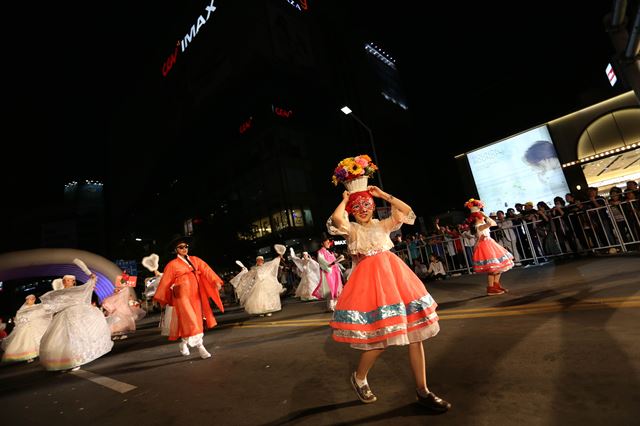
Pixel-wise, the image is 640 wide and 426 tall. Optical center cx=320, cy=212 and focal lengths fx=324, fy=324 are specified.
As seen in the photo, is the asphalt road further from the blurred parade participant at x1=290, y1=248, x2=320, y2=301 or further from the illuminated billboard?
the illuminated billboard

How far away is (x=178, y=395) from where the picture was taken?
388 centimetres

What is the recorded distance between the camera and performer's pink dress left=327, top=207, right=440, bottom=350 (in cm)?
264

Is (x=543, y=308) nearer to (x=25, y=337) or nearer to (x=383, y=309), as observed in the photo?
(x=383, y=309)

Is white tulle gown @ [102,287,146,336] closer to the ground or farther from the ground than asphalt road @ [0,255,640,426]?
farther from the ground

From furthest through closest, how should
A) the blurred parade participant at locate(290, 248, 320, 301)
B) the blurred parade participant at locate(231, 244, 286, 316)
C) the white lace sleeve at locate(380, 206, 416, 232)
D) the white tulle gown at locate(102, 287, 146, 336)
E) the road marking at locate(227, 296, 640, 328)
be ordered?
the blurred parade participant at locate(290, 248, 320, 301)
the white tulle gown at locate(102, 287, 146, 336)
the blurred parade participant at locate(231, 244, 286, 316)
the road marking at locate(227, 296, 640, 328)
the white lace sleeve at locate(380, 206, 416, 232)

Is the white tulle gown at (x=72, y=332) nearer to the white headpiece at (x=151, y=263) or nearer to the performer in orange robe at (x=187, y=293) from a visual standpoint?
the white headpiece at (x=151, y=263)

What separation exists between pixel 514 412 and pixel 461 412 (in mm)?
352

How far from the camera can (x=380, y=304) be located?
8.93 ft

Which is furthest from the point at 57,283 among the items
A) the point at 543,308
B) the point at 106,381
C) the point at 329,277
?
the point at 543,308

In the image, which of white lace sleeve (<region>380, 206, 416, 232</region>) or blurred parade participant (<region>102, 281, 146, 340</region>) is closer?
white lace sleeve (<region>380, 206, 416, 232</region>)

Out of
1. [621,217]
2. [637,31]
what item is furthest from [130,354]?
[621,217]

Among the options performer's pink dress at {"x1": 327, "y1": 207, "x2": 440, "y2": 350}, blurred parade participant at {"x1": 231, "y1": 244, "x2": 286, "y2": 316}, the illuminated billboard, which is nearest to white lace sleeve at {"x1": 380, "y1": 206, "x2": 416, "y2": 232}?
performer's pink dress at {"x1": 327, "y1": 207, "x2": 440, "y2": 350}

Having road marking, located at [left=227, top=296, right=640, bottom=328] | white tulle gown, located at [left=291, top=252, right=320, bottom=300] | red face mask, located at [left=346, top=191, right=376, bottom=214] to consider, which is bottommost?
road marking, located at [left=227, top=296, right=640, bottom=328]

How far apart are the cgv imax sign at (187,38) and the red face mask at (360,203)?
4133 cm
